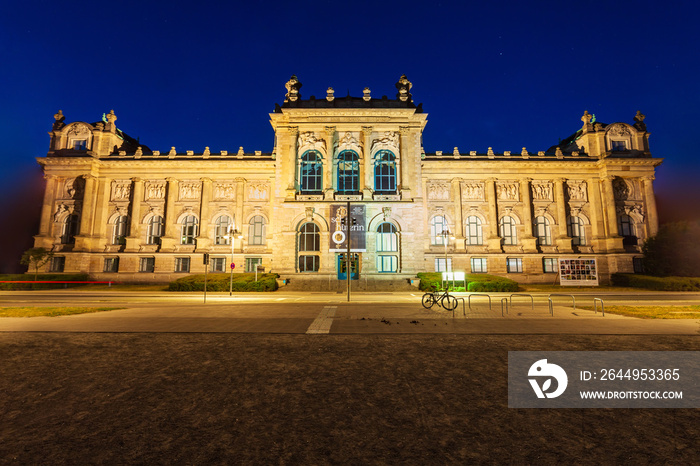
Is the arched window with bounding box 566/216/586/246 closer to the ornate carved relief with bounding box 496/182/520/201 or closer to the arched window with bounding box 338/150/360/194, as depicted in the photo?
the ornate carved relief with bounding box 496/182/520/201

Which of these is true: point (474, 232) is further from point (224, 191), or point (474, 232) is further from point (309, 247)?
point (224, 191)

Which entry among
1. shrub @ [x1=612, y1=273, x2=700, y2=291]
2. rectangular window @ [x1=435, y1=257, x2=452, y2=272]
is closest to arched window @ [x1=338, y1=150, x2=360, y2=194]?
rectangular window @ [x1=435, y1=257, x2=452, y2=272]

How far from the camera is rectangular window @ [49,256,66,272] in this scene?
36.2 meters

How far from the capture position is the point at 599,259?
36.9 metres

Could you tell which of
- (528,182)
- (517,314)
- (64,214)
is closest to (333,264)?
(517,314)

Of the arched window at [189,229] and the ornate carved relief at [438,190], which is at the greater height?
the ornate carved relief at [438,190]

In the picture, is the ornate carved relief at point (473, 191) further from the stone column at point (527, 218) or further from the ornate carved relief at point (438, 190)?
the stone column at point (527, 218)

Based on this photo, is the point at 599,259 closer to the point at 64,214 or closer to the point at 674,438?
the point at 674,438

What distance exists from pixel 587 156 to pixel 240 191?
4447 centimetres

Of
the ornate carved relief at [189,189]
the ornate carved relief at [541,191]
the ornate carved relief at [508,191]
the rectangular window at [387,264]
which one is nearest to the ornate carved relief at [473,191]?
the ornate carved relief at [508,191]

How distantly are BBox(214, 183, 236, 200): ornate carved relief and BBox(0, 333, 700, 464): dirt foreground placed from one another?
35.1 metres

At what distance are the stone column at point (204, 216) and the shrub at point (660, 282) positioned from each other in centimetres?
4740

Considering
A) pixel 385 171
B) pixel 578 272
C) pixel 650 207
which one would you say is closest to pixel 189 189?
pixel 385 171

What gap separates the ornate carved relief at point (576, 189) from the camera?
39.1 meters
